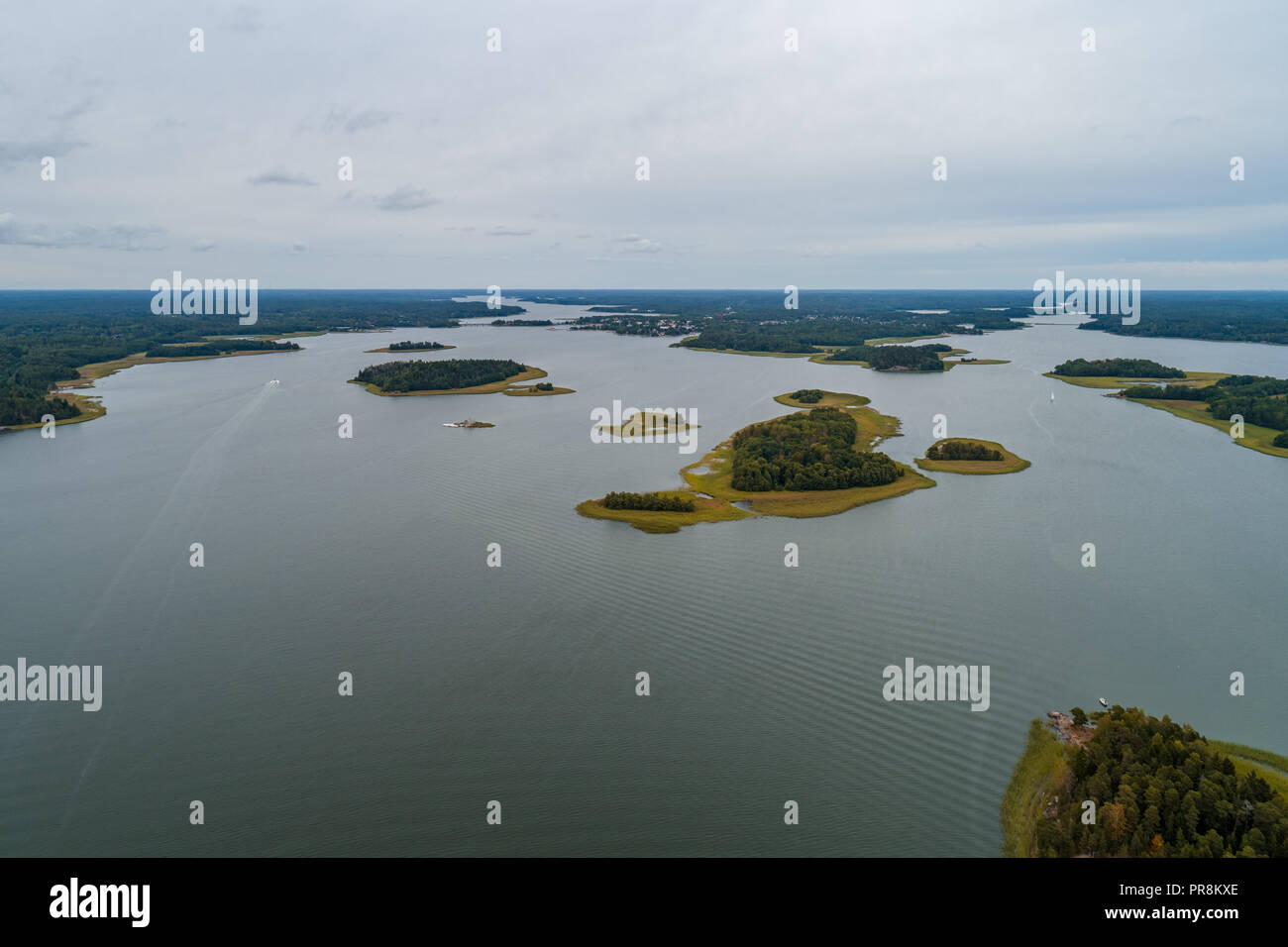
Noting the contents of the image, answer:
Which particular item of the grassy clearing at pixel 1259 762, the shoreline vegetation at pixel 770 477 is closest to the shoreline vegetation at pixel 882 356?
the shoreline vegetation at pixel 770 477

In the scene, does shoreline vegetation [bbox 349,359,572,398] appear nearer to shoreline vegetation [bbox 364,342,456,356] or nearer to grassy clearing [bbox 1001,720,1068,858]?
shoreline vegetation [bbox 364,342,456,356]

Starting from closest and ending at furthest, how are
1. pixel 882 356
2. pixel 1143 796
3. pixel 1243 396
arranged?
pixel 1143 796
pixel 1243 396
pixel 882 356

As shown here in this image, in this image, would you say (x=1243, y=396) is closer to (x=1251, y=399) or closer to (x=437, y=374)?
(x=1251, y=399)

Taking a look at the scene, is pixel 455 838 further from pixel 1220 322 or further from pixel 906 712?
pixel 1220 322

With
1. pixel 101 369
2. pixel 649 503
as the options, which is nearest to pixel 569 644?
pixel 649 503

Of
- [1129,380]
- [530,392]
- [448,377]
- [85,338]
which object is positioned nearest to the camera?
[530,392]

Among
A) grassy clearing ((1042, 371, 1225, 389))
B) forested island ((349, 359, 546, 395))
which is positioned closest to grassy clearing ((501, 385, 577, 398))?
forested island ((349, 359, 546, 395))

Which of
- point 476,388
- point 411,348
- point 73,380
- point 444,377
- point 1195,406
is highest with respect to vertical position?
point 411,348

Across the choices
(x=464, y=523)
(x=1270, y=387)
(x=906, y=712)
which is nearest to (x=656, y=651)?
(x=906, y=712)
